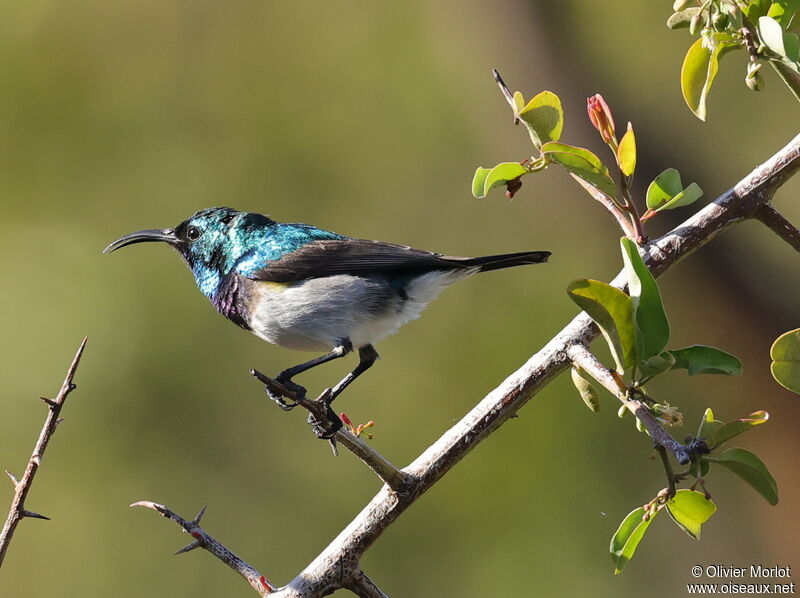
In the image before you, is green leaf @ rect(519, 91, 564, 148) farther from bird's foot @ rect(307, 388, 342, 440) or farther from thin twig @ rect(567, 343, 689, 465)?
bird's foot @ rect(307, 388, 342, 440)

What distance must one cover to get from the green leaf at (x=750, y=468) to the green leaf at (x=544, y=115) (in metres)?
0.83

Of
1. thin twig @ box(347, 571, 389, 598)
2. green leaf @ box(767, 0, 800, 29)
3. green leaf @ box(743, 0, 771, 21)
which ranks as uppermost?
green leaf @ box(743, 0, 771, 21)

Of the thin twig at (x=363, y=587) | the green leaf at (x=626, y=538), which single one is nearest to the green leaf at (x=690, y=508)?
the green leaf at (x=626, y=538)

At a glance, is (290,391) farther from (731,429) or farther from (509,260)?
(509,260)

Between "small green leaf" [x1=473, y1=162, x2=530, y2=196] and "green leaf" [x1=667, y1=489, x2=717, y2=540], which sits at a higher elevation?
"small green leaf" [x1=473, y1=162, x2=530, y2=196]

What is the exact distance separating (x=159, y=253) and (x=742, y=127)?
13.8 feet

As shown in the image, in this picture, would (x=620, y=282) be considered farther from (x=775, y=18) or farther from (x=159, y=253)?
(x=159, y=253)

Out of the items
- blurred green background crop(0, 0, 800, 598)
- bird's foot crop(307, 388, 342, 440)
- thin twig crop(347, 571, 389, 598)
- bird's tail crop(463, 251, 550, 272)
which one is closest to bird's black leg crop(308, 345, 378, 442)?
bird's foot crop(307, 388, 342, 440)

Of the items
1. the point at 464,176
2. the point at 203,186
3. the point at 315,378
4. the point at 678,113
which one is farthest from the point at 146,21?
the point at 678,113

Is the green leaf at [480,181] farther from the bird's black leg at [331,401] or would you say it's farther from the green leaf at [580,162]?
the bird's black leg at [331,401]

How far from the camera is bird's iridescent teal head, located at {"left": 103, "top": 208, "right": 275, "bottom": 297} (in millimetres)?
3875

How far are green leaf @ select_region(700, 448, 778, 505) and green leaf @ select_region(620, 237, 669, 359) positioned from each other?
244 millimetres

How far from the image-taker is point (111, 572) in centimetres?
604

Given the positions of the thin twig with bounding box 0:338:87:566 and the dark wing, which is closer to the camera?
the thin twig with bounding box 0:338:87:566
